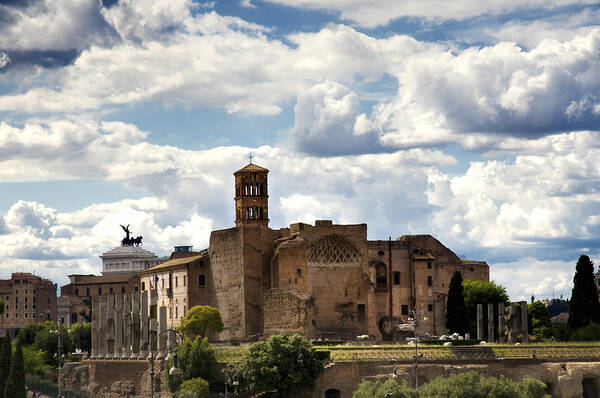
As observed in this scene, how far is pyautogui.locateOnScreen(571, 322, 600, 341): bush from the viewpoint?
9762 cm

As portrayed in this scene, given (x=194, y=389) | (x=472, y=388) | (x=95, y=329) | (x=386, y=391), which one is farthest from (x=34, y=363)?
(x=472, y=388)

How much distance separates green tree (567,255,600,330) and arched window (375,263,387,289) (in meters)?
19.7

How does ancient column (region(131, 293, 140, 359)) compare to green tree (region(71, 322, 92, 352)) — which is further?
green tree (region(71, 322, 92, 352))

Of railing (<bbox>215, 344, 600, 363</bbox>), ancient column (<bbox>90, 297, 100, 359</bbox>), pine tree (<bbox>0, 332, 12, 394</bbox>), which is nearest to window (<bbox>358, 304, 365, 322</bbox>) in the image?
railing (<bbox>215, 344, 600, 363</bbox>)

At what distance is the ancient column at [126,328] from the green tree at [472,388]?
1491 inches

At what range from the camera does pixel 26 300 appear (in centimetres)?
19025

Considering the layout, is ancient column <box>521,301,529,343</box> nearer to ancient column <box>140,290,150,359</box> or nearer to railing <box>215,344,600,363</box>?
railing <box>215,344,600,363</box>

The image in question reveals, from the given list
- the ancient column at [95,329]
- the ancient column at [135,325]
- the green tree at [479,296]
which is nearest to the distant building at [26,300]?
the ancient column at [95,329]

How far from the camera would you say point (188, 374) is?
89438mm

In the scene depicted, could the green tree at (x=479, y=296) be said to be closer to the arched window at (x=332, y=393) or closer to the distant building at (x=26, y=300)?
the arched window at (x=332, y=393)

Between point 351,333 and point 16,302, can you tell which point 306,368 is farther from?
point 16,302

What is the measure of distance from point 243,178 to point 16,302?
83.7m

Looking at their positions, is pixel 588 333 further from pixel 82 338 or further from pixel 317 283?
pixel 82 338

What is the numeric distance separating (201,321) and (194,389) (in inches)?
784
